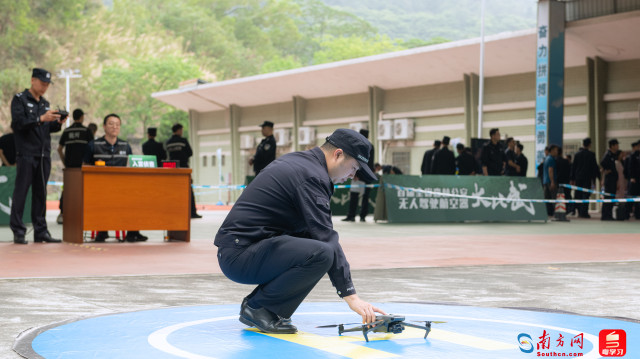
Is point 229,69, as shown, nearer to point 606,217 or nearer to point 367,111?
point 367,111

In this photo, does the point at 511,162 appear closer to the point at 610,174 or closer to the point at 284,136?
the point at 610,174

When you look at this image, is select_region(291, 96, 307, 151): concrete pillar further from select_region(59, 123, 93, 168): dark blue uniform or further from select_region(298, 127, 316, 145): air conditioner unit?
select_region(59, 123, 93, 168): dark blue uniform

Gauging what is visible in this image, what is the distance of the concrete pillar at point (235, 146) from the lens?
42281mm

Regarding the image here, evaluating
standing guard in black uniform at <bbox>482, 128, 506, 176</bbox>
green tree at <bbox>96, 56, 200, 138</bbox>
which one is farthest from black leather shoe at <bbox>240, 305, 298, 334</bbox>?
green tree at <bbox>96, 56, 200, 138</bbox>

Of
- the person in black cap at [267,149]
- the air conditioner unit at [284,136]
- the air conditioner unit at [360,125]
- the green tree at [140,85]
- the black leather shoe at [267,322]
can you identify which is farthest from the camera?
the green tree at [140,85]

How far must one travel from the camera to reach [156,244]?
12.6 metres

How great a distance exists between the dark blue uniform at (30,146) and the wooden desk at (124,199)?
0.53m

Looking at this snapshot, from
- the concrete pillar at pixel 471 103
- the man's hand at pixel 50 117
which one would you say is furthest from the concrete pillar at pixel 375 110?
the man's hand at pixel 50 117

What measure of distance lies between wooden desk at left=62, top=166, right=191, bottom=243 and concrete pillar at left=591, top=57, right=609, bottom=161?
16.9m

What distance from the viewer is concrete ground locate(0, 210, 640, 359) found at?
659 centimetres

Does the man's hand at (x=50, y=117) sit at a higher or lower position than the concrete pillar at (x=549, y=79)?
lower

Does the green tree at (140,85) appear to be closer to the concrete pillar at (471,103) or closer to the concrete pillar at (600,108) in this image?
the concrete pillar at (471,103)

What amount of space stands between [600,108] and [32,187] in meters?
19.1

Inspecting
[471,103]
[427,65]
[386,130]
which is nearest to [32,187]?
[427,65]
